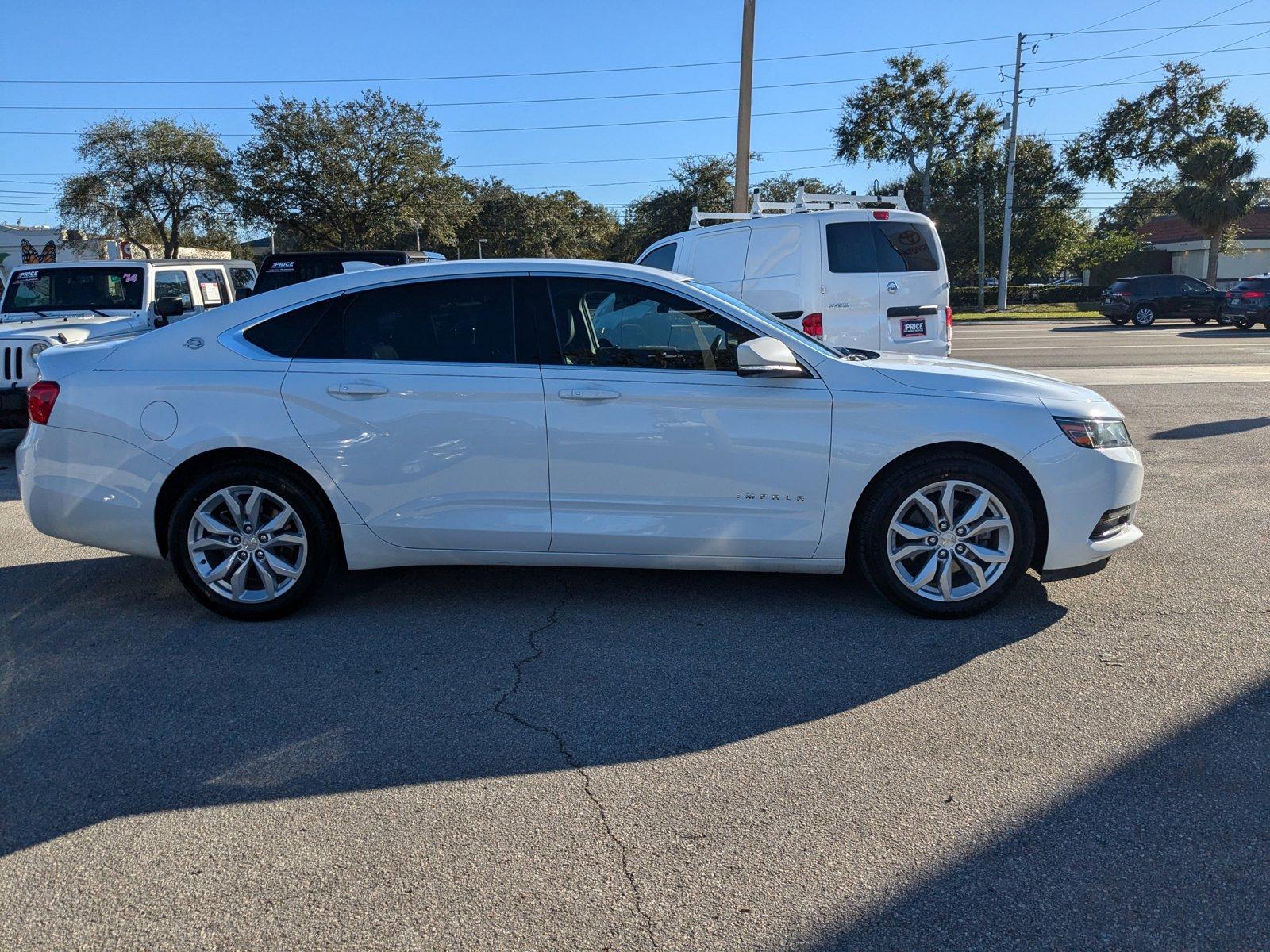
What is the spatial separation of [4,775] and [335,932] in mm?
1575

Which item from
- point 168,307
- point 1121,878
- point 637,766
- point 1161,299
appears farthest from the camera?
point 1161,299

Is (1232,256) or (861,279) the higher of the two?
(1232,256)

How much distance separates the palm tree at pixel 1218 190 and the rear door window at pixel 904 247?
131 feet

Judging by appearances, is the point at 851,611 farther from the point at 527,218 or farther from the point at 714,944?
the point at 527,218

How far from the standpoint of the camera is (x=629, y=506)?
4.68 meters

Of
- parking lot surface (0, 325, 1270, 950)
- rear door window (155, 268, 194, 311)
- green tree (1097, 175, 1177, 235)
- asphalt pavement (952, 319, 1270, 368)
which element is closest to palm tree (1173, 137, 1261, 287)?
green tree (1097, 175, 1177, 235)

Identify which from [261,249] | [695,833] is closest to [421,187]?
[695,833]

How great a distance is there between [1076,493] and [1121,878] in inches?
87.5

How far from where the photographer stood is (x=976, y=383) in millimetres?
4723

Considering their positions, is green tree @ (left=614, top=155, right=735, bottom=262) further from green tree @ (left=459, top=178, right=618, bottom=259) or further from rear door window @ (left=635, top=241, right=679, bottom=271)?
rear door window @ (left=635, top=241, right=679, bottom=271)

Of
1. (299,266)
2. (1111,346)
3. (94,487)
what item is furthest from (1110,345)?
(94,487)

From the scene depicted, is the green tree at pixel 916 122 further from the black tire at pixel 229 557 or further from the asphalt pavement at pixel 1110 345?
the black tire at pixel 229 557

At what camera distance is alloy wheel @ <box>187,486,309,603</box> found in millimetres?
4723

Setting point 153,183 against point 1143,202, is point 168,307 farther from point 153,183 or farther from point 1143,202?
point 1143,202
